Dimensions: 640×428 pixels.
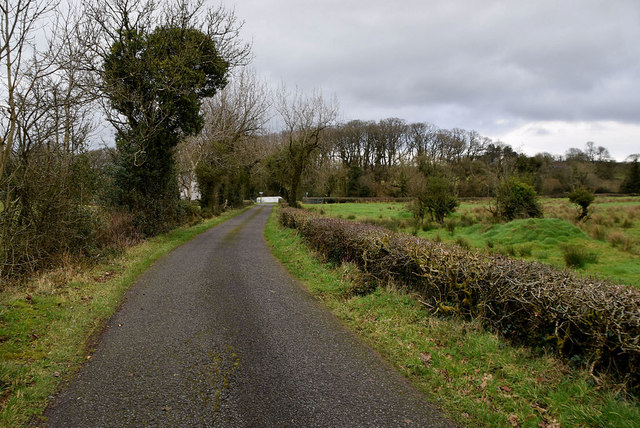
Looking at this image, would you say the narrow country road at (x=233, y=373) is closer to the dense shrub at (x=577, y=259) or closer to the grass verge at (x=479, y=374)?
the grass verge at (x=479, y=374)

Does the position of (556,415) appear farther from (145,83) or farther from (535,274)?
(145,83)

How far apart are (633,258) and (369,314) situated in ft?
28.8

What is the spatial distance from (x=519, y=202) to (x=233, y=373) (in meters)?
18.1

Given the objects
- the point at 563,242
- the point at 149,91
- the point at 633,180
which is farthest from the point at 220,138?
the point at 633,180

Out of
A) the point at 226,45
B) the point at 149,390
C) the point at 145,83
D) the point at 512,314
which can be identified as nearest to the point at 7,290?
the point at 149,390

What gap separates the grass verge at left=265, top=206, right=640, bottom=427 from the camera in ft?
→ 10.00

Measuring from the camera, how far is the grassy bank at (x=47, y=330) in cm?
339

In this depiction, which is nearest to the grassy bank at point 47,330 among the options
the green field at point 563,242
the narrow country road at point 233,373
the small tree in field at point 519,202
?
the narrow country road at point 233,373

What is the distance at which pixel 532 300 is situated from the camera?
388 centimetres

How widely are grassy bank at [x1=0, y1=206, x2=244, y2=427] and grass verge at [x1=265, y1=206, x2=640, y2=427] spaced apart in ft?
11.9

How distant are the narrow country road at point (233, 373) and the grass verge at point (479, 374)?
272 mm

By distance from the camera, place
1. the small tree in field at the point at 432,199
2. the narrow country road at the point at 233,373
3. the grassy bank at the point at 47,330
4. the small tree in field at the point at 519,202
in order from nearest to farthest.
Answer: the narrow country road at the point at 233,373
the grassy bank at the point at 47,330
the small tree in field at the point at 519,202
the small tree in field at the point at 432,199

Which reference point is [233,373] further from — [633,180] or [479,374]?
[633,180]

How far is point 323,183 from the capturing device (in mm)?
63000
